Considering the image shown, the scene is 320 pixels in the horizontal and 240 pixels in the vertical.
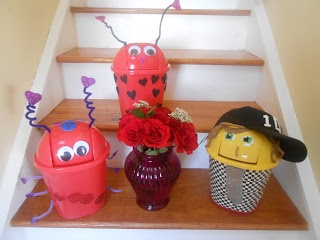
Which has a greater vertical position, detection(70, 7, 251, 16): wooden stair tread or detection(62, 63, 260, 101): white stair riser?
detection(70, 7, 251, 16): wooden stair tread

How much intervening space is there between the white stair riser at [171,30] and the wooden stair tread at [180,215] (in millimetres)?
741

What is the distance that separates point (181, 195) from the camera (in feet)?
2.95

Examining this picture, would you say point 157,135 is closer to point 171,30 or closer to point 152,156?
point 152,156

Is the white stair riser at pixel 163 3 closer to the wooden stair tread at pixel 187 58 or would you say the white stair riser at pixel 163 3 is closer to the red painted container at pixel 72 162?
the wooden stair tread at pixel 187 58

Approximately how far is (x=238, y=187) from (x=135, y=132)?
0.35 meters

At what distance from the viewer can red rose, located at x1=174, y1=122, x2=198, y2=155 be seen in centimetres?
68

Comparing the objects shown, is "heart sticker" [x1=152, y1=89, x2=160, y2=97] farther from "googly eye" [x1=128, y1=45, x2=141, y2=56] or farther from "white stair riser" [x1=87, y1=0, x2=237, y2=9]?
"white stair riser" [x1=87, y1=0, x2=237, y2=9]

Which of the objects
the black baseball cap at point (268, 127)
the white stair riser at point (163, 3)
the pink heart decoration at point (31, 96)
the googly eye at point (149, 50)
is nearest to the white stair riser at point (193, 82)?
the googly eye at point (149, 50)

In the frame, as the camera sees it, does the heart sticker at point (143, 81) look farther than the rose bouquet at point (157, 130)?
Yes

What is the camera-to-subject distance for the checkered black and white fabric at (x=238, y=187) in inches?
29.3

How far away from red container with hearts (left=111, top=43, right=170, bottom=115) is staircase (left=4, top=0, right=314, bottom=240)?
0.15 metres

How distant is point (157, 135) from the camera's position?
26.0 inches

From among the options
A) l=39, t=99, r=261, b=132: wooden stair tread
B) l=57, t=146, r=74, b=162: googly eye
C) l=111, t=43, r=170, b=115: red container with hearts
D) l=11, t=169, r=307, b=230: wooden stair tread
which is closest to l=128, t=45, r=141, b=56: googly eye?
l=111, t=43, r=170, b=115: red container with hearts

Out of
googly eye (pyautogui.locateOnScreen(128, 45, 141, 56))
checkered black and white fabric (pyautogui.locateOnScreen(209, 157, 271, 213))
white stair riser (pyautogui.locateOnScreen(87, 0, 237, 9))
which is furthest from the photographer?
white stair riser (pyautogui.locateOnScreen(87, 0, 237, 9))
